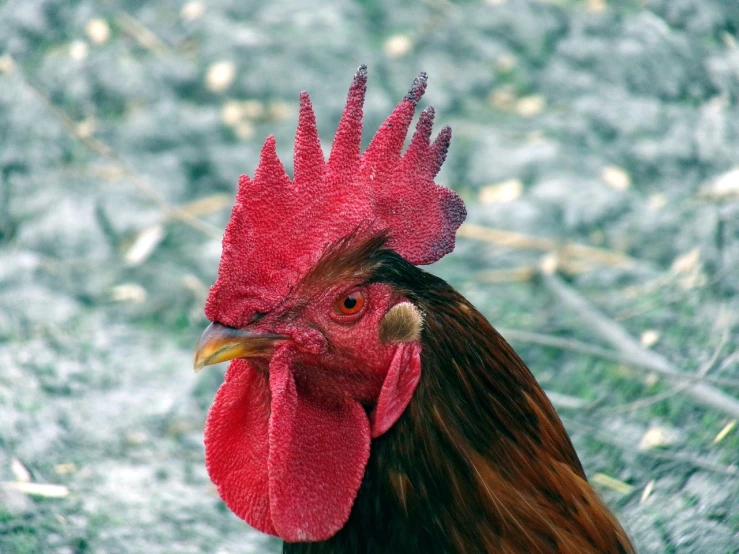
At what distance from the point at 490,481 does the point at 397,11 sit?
512 centimetres

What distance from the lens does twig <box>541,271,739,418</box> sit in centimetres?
360

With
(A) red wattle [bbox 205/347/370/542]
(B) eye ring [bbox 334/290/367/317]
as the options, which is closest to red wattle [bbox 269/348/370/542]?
(A) red wattle [bbox 205/347/370/542]

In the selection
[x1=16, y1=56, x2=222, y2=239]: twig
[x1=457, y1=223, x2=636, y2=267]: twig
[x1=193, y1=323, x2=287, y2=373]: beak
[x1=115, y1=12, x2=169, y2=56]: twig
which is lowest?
[x1=193, y1=323, x2=287, y2=373]: beak

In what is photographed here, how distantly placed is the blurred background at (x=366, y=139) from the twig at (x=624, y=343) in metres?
0.01

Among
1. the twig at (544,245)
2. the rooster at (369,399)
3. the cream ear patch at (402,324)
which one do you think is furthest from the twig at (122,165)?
the cream ear patch at (402,324)

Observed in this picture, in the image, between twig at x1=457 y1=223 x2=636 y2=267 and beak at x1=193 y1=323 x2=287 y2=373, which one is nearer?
beak at x1=193 y1=323 x2=287 y2=373

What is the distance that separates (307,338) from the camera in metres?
2.04

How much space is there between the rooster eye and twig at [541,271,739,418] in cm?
192

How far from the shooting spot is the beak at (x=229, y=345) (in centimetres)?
199

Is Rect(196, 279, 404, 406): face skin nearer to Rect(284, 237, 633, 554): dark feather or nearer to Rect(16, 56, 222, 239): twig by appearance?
Rect(284, 237, 633, 554): dark feather

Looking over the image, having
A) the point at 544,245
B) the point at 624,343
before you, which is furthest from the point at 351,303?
the point at 544,245

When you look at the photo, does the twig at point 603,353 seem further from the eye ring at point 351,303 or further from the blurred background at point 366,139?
the eye ring at point 351,303

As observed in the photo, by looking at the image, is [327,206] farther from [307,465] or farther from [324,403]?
[307,465]

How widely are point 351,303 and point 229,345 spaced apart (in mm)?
299
